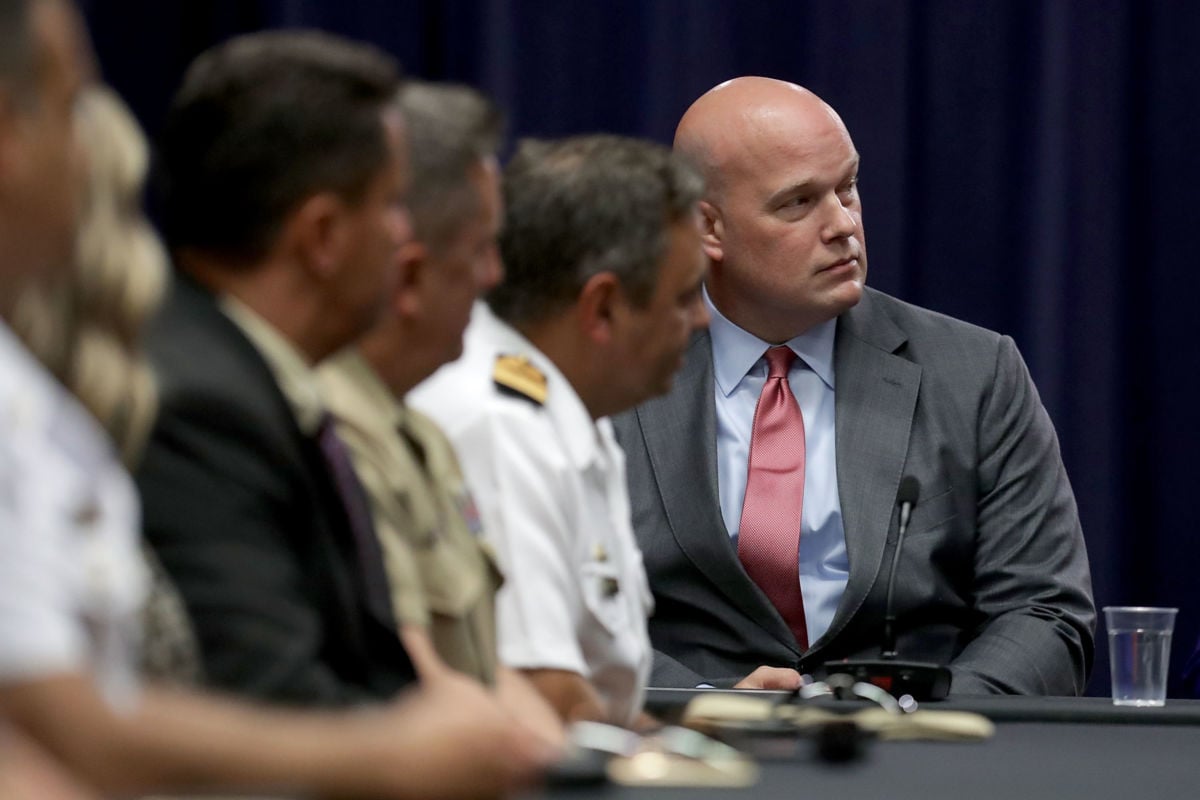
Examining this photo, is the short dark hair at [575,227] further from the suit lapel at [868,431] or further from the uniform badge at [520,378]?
the suit lapel at [868,431]

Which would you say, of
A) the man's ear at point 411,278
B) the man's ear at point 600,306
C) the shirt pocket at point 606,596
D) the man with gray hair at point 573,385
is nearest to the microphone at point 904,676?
the man with gray hair at point 573,385

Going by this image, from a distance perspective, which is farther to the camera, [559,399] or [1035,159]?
[1035,159]

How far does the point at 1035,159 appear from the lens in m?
4.29

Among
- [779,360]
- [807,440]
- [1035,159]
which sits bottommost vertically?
[807,440]

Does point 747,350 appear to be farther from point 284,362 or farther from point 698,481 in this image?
point 284,362

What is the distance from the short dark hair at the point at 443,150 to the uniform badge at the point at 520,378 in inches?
9.7

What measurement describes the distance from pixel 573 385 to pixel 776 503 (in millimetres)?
997

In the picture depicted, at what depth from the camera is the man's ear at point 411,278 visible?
1730 millimetres

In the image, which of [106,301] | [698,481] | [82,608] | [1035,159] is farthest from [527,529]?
[1035,159]

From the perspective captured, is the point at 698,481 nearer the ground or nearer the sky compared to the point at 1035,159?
nearer the ground

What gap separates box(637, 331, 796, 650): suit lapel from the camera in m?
2.97

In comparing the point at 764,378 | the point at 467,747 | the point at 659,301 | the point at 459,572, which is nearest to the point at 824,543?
the point at 764,378

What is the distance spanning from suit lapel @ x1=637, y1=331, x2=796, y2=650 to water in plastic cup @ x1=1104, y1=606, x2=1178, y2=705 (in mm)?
712

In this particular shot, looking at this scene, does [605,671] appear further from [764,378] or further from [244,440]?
[764,378]
